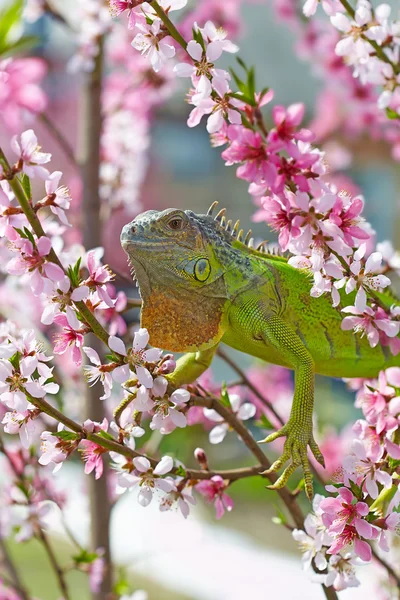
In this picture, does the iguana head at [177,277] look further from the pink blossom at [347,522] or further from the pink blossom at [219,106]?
the pink blossom at [347,522]

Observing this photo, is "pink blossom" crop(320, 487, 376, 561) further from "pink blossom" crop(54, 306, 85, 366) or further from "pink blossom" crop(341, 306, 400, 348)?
"pink blossom" crop(54, 306, 85, 366)

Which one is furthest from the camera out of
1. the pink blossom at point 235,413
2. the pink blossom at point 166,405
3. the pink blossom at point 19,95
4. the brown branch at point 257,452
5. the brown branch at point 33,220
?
the pink blossom at point 19,95

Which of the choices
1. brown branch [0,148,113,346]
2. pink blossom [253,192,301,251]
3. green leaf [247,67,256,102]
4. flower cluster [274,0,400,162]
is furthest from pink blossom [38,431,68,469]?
flower cluster [274,0,400,162]

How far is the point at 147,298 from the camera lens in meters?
0.87

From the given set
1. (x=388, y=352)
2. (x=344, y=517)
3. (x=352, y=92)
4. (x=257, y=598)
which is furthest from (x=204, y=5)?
(x=257, y=598)

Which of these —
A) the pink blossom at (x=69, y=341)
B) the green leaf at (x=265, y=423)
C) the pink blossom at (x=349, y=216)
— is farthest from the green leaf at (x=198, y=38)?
the green leaf at (x=265, y=423)

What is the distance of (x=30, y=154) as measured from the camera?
2.38 feet

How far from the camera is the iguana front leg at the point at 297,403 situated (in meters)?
0.85

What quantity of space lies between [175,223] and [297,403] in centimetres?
26

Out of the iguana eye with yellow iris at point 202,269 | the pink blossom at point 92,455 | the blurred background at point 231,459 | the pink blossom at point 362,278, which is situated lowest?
the blurred background at point 231,459

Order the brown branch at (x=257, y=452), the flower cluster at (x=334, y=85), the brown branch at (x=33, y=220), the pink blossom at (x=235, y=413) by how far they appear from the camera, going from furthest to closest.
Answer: the flower cluster at (x=334, y=85)
the pink blossom at (x=235, y=413)
the brown branch at (x=257, y=452)
the brown branch at (x=33, y=220)

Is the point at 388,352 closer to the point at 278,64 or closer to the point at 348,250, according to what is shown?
the point at 348,250

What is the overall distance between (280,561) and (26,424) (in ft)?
9.69

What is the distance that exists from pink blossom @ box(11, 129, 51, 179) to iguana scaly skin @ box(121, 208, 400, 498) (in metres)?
0.14
